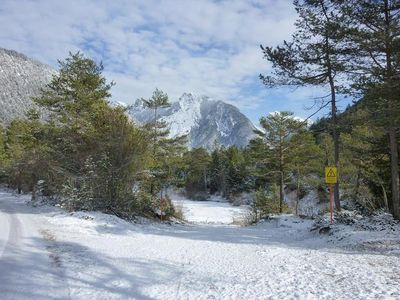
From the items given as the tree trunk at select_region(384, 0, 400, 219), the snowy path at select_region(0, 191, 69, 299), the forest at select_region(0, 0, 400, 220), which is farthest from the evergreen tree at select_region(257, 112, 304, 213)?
the snowy path at select_region(0, 191, 69, 299)

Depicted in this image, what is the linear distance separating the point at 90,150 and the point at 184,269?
13.9m

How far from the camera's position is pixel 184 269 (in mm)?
8094

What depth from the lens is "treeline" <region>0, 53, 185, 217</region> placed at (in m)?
18.5

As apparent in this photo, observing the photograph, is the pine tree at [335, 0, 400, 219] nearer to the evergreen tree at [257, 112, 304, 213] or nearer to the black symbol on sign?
the black symbol on sign

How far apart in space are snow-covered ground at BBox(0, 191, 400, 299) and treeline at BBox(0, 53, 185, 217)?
5536 mm

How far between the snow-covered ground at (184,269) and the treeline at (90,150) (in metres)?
5.54

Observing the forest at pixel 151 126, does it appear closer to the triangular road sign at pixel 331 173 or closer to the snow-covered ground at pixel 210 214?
the triangular road sign at pixel 331 173

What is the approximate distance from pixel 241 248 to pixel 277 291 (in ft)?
16.4

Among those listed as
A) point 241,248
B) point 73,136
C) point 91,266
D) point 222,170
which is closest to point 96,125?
point 73,136

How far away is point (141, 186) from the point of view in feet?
69.7

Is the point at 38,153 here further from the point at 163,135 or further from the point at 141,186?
the point at 163,135

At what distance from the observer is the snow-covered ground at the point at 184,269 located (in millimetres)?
6301

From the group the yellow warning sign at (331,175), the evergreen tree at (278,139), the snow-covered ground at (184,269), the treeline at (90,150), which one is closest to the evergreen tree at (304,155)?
the evergreen tree at (278,139)

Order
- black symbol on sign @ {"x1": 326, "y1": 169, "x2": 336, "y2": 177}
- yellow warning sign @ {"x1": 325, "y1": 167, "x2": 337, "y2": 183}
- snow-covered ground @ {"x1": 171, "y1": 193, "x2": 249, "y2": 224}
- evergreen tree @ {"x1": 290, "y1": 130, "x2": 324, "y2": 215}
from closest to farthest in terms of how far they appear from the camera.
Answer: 1. yellow warning sign @ {"x1": 325, "y1": 167, "x2": 337, "y2": 183}
2. black symbol on sign @ {"x1": 326, "y1": 169, "x2": 336, "y2": 177}
3. snow-covered ground @ {"x1": 171, "y1": 193, "x2": 249, "y2": 224}
4. evergreen tree @ {"x1": 290, "y1": 130, "x2": 324, "y2": 215}
